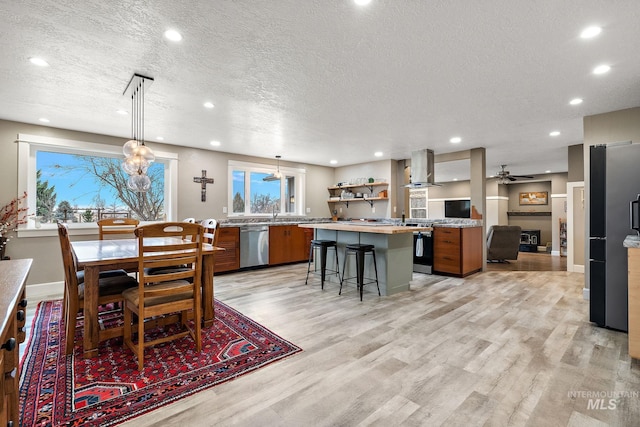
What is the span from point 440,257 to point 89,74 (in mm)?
5349

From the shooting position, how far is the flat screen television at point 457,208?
33.0 ft

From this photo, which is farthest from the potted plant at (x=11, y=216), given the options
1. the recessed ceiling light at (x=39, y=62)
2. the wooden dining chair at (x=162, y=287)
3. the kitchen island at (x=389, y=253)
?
the kitchen island at (x=389, y=253)

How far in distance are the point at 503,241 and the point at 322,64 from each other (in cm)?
590

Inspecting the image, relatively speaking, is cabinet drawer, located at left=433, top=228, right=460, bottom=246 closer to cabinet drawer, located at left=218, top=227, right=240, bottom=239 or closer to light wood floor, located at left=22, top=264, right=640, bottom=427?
light wood floor, located at left=22, top=264, right=640, bottom=427

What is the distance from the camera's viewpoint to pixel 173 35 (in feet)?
6.81

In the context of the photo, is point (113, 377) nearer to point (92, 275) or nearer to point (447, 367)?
point (92, 275)

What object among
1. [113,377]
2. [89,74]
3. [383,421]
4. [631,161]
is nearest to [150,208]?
[89,74]

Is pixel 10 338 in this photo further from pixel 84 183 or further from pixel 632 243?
pixel 84 183

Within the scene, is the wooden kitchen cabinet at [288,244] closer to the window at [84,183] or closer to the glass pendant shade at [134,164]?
the window at [84,183]

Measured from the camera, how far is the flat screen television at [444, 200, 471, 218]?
33.0 ft

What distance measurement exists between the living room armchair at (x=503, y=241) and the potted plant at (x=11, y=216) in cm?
807

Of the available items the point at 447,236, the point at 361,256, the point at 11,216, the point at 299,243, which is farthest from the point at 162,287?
the point at 447,236

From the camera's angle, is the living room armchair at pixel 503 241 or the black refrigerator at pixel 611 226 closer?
the black refrigerator at pixel 611 226

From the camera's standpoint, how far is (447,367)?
7.01 feet
